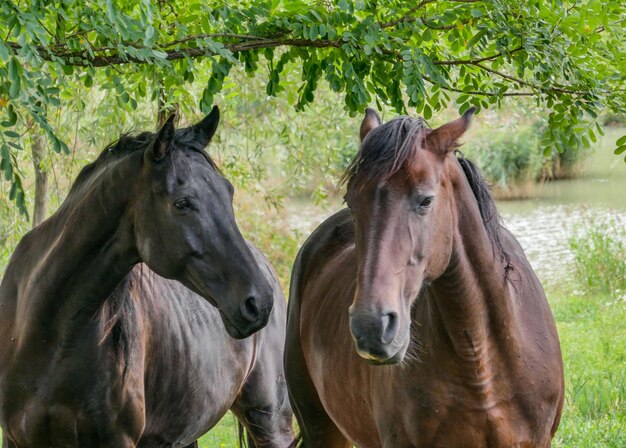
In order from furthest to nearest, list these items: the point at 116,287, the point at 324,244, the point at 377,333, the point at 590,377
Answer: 1. the point at 590,377
2. the point at 324,244
3. the point at 116,287
4. the point at 377,333

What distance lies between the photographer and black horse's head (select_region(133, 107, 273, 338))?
3414 mm

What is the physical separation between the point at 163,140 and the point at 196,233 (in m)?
0.39

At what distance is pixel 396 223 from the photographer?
2.86 metres

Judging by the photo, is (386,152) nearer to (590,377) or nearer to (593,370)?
(590,377)

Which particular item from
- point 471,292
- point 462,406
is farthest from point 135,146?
point 462,406

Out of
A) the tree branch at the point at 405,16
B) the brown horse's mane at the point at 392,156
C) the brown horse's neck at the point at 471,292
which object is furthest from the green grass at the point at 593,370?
the tree branch at the point at 405,16

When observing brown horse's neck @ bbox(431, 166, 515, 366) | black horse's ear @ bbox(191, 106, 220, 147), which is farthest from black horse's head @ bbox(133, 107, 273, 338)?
brown horse's neck @ bbox(431, 166, 515, 366)

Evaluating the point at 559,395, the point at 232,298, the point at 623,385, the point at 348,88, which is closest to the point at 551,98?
the point at 348,88

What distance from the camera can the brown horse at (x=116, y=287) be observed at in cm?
350

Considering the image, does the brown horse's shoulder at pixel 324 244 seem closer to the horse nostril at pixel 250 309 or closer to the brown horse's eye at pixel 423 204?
the horse nostril at pixel 250 309

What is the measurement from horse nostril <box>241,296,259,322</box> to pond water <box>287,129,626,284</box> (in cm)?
867

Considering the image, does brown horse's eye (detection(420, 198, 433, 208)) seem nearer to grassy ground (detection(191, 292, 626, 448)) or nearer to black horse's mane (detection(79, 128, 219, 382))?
black horse's mane (detection(79, 128, 219, 382))

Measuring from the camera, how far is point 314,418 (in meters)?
4.66

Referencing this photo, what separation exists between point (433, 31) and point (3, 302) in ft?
7.40
